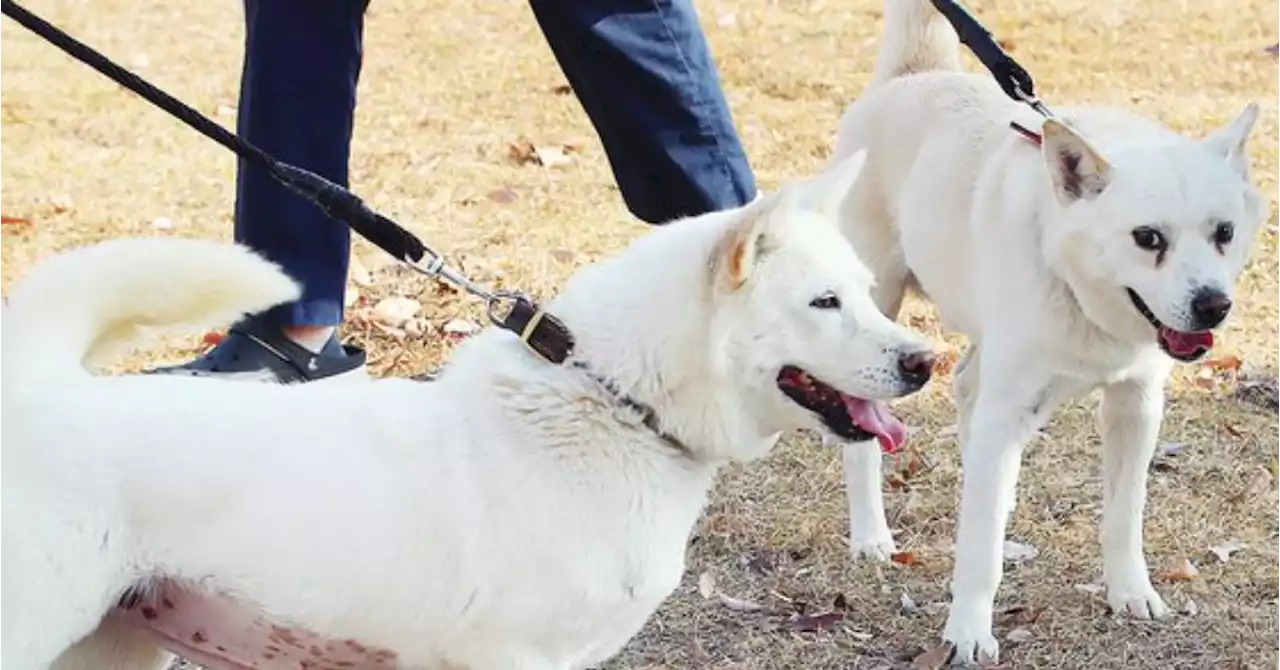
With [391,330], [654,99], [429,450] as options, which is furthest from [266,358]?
[391,330]

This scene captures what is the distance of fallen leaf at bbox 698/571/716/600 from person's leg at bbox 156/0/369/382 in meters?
0.77

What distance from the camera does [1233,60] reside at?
7.22 meters

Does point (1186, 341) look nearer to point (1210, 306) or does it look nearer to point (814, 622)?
point (1210, 306)

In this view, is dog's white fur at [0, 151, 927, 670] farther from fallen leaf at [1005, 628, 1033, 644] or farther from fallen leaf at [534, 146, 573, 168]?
fallen leaf at [534, 146, 573, 168]

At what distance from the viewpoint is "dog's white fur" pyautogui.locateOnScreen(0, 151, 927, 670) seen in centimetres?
220

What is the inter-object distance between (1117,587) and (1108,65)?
4.33 metres

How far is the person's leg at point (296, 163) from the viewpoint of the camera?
3262 mm

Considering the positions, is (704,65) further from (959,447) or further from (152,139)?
(152,139)

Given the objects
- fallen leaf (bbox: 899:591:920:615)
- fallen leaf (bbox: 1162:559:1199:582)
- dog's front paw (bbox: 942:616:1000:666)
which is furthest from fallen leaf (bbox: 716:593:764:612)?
fallen leaf (bbox: 1162:559:1199:582)

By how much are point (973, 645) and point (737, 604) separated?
438 millimetres

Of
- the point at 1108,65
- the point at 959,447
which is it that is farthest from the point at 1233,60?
the point at 959,447

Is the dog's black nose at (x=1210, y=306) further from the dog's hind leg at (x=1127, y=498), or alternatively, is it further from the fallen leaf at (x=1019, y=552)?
the fallen leaf at (x=1019, y=552)

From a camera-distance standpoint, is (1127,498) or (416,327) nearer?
(1127,498)

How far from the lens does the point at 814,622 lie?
3232 mm
